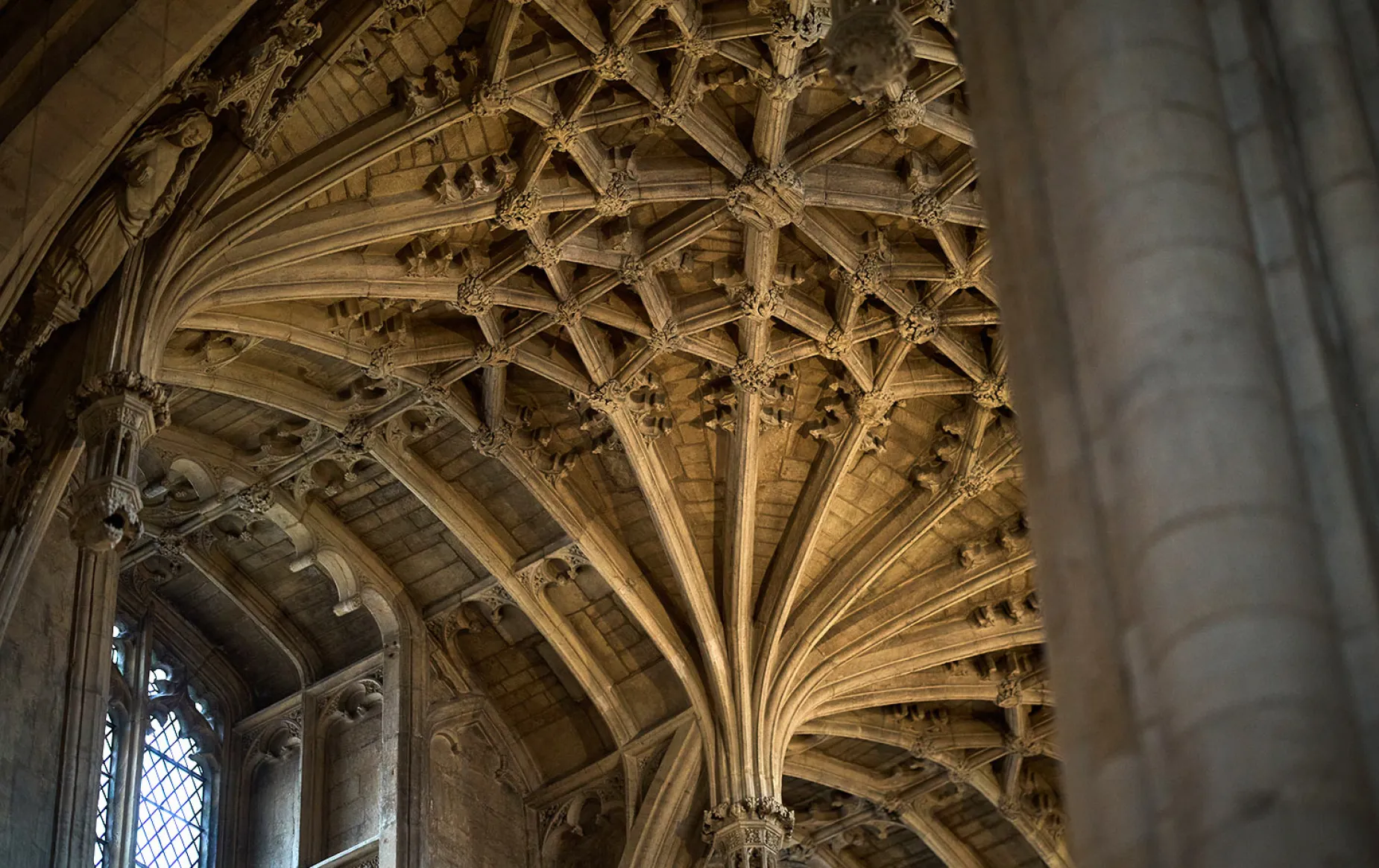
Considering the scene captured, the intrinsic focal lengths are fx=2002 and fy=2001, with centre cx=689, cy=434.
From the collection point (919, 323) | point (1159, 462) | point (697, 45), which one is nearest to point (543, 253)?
point (697, 45)

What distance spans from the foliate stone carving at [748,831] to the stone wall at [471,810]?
2.37m

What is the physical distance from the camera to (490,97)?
15328 mm

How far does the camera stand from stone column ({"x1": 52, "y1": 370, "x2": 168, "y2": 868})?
12.5 metres

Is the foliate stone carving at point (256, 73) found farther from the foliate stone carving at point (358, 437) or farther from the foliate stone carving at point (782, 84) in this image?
the foliate stone carving at point (358, 437)

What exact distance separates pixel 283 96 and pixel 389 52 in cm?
134

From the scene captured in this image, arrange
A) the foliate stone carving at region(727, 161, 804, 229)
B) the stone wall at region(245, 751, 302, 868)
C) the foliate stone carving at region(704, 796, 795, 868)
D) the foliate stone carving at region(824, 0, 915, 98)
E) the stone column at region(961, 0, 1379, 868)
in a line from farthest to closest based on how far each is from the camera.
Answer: the stone wall at region(245, 751, 302, 868) < the foliate stone carving at region(704, 796, 795, 868) < the foliate stone carving at region(727, 161, 804, 229) < the foliate stone carving at region(824, 0, 915, 98) < the stone column at region(961, 0, 1379, 868)

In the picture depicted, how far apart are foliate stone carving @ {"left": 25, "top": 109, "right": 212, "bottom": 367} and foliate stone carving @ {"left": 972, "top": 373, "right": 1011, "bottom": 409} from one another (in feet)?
28.1

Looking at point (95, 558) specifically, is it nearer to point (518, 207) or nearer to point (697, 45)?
point (518, 207)

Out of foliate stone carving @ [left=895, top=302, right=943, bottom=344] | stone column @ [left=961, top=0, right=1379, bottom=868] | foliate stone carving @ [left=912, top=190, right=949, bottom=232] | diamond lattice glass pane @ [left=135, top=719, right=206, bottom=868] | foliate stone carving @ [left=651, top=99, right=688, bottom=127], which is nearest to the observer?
stone column @ [left=961, top=0, right=1379, bottom=868]

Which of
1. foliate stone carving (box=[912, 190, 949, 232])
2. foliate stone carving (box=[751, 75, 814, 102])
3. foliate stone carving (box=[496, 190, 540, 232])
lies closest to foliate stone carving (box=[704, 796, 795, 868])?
foliate stone carving (box=[912, 190, 949, 232])

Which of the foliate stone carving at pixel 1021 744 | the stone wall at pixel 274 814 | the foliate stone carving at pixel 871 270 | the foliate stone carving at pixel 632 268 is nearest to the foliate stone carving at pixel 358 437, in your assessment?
the foliate stone carving at pixel 632 268

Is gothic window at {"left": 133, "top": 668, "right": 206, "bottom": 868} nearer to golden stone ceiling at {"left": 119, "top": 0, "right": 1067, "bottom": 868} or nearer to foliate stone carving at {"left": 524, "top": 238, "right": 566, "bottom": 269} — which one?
golden stone ceiling at {"left": 119, "top": 0, "right": 1067, "bottom": 868}

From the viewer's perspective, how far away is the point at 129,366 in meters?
13.2

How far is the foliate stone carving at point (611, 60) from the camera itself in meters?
15.5
